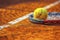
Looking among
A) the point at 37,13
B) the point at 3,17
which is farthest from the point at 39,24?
the point at 3,17

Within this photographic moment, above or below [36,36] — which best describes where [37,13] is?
above

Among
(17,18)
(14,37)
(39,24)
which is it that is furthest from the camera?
(17,18)

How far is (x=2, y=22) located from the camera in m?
1.28

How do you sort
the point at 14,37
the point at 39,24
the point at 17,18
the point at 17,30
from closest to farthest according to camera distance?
the point at 14,37, the point at 17,30, the point at 39,24, the point at 17,18

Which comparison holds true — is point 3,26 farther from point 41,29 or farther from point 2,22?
point 41,29

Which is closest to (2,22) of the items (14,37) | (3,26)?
(3,26)

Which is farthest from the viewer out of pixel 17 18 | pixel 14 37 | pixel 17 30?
pixel 17 18

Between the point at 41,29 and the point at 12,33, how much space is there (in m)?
0.17

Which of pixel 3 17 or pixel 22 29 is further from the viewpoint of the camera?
pixel 3 17

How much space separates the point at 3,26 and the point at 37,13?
214 millimetres

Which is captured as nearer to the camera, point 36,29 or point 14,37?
point 14,37

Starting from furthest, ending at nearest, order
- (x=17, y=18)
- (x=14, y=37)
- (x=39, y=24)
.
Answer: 1. (x=17, y=18)
2. (x=39, y=24)
3. (x=14, y=37)

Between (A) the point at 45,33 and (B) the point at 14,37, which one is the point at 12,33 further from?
(A) the point at 45,33

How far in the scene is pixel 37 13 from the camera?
1.19m
